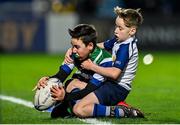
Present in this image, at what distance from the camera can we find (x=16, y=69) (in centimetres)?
1908

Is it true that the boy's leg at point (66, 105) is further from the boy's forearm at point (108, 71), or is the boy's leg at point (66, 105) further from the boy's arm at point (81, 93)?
the boy's forearm at point (108, 71)

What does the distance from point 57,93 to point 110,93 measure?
0.65 meters

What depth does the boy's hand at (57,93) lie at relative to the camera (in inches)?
345

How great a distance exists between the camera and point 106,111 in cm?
875

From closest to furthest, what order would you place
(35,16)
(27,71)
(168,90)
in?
1. (168,90)
2. (27,71)
3. (35,16)

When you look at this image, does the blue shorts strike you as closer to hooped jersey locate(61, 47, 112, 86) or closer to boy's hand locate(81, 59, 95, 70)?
hooped jersey locate(61, 47, 112, 86)

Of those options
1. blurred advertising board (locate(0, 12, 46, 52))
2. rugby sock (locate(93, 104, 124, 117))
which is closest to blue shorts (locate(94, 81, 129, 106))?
rugby sock (locate(93, 104, 124, 117))

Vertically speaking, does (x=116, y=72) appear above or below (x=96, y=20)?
above

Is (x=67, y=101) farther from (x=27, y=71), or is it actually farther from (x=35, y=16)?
(x=35, y=16)

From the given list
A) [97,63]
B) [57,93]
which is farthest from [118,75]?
[57,93]

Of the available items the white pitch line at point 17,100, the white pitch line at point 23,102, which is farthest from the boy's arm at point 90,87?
the white pitch line at point 17,100

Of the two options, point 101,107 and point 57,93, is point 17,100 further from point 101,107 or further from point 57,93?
point 101,107

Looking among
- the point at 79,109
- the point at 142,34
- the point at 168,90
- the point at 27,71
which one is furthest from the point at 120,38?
the point at 142,34

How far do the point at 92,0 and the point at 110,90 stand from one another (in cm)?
1775
